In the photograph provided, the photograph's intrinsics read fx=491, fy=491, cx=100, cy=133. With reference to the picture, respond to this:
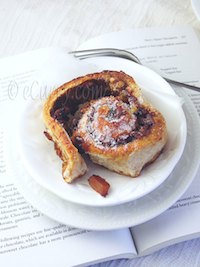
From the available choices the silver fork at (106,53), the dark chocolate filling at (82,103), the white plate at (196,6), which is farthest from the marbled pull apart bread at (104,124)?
the white plate at (196,6)

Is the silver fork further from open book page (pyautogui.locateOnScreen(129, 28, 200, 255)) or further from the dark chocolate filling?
open book page (pyautogui.locateOnScreen(129, 28, 200, 255))

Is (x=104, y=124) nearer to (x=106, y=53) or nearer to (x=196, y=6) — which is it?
(x=106, y=53)

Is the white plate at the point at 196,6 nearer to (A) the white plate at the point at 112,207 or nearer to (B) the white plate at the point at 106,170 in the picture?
(B) the white plate at the point at 106,170

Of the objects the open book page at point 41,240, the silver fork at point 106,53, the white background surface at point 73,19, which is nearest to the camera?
the open book page at point 41,240

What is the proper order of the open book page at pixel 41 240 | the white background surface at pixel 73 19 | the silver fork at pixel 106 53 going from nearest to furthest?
the open book page at pixel 41 240, the silver fork at pixel 106 53, the white background surface at pixel 73 19

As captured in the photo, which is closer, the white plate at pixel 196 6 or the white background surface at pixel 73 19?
the white plate at pixel 196 6

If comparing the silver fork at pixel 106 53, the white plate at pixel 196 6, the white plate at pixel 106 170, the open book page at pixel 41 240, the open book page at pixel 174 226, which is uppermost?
the white plate at pixel 196 6

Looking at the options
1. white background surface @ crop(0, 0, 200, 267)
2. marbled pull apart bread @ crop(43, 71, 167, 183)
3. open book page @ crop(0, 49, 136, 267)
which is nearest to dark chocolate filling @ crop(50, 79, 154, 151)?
marbled pull apart bread @ crop(43, 71, 167, 183)

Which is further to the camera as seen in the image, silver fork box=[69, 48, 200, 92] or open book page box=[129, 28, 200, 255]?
silver fork box=[69, 48, 200, 92]
